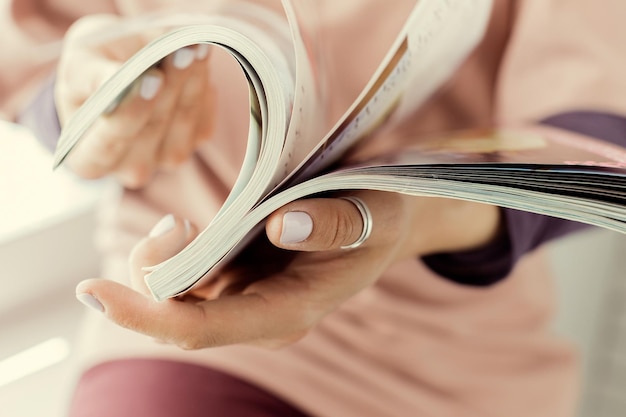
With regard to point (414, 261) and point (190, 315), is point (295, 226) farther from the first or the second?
point (414, 261)

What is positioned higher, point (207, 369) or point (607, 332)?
point (607, 332)

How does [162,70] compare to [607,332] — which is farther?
[607,332]

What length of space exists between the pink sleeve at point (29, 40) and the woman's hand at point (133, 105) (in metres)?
0.17

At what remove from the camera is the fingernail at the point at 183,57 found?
0.44 m

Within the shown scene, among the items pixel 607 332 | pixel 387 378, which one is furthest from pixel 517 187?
pixel 607 332

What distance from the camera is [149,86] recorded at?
0.45m

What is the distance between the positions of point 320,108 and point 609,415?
1.20 metres

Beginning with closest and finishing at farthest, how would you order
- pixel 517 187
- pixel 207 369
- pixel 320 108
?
pixel 517 187 → pixel 320 108 → pixel 207 369

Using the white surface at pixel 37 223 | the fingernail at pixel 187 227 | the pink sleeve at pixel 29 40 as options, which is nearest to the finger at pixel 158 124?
the fingernail at pixel 187 227

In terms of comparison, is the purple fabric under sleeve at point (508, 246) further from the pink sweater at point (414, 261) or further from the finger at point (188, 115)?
the finger at point (188, 115)

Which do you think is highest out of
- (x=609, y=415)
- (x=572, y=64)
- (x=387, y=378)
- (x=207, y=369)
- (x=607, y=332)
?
(x=607, y=332)

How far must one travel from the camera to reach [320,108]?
44cm

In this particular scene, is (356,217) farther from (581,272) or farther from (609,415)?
(609,415)

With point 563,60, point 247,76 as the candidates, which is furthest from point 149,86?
point 563,60
